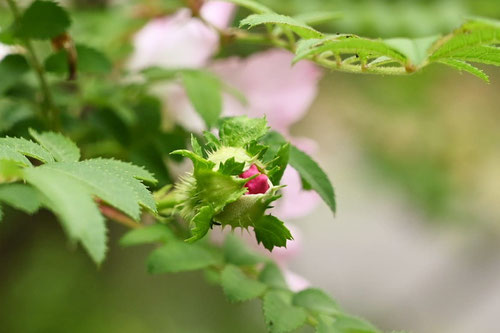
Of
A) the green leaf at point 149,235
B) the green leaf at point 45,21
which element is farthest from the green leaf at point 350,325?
the green leaf at point 45,21

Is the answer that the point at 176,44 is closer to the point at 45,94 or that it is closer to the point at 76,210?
the point at 45,94

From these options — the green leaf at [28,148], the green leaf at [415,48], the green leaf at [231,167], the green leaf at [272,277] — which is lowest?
the green leaf at [28,148]

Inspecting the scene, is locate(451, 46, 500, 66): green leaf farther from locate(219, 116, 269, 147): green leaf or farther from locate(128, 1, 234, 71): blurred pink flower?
locate(128, 1, 234, 71): blurred pink flower

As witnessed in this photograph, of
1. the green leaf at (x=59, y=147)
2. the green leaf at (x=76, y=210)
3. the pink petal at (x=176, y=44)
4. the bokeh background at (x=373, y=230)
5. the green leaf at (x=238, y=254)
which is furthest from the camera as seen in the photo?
the bokeh background at (x=373, y=230)

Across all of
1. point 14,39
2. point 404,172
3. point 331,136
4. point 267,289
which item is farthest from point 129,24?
point 331,136

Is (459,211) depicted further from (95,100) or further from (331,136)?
(95,100)

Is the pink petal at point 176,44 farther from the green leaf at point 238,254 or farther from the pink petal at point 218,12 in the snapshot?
the green leaf at point 238,254
